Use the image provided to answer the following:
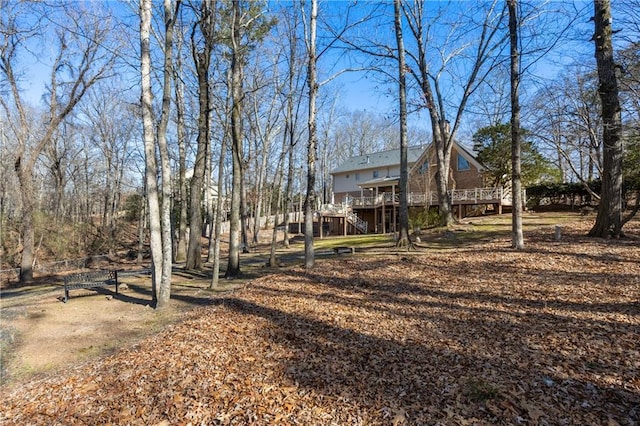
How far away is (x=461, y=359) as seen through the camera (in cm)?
383

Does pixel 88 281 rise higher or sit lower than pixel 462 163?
lower

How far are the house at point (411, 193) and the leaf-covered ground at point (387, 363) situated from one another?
16144 millimetres

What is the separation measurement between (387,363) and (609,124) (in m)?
9.73

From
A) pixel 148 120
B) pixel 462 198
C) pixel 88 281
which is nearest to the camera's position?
pixel 148 120

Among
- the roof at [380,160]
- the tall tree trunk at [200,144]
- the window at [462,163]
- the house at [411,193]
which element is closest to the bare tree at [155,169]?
the tall tree trunk at [200,144]

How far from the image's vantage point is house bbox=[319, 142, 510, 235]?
24.0 metres

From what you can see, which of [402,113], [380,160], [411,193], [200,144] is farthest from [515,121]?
[380,160]

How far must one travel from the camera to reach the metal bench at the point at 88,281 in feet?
26.5

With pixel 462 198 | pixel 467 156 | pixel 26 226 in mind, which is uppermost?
pixel 467 156

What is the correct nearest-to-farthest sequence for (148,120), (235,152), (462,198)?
(148,120), (235,152), (462,198)

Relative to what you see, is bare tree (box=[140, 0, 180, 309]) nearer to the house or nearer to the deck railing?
the house

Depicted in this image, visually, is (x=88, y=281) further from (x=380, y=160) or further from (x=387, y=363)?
(x=380, y=160)

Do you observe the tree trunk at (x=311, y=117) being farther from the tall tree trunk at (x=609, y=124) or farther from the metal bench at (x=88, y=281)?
the tall tree trunk at (x=609, y=124)

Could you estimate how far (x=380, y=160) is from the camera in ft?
114
